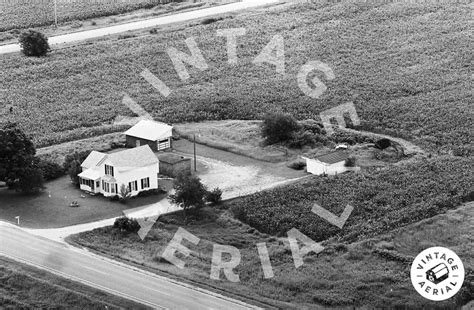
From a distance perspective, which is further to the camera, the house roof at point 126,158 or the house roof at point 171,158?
the house roof at point 171,158

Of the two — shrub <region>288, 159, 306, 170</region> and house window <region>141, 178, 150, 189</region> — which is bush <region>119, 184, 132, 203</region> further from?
shrub <region>288, 159, 306, 170</region>

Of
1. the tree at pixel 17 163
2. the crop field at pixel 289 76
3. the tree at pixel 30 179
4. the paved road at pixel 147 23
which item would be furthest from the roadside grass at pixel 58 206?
the paved road at pixel 147 23

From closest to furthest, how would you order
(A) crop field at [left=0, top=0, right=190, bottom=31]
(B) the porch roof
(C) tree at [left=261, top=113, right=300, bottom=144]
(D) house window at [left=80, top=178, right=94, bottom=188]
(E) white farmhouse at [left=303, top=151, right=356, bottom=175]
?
(B) the porch roof
(D) house window at [left=80, top=178, right=94, bottom=188]
(E) white farmhouse at [left=303, top=151, right=356, bottom=175]
(C) tree at [left=261, top=113, right=300, bottom=144]
(A) crop field at [left=0, top=0, right=190, bottom=31]

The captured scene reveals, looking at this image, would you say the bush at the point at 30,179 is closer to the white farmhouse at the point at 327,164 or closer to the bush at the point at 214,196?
the bush at the point at 214,196

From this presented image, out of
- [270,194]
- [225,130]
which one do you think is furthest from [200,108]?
[270,194]

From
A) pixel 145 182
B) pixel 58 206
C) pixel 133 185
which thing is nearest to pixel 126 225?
pixel 133 185

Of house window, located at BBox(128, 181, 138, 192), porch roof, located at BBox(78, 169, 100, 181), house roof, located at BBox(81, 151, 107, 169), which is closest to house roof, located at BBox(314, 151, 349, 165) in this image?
house window, located at BBox(128, 181, 138, 192)

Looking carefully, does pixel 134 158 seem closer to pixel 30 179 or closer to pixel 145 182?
pixel 145 182
